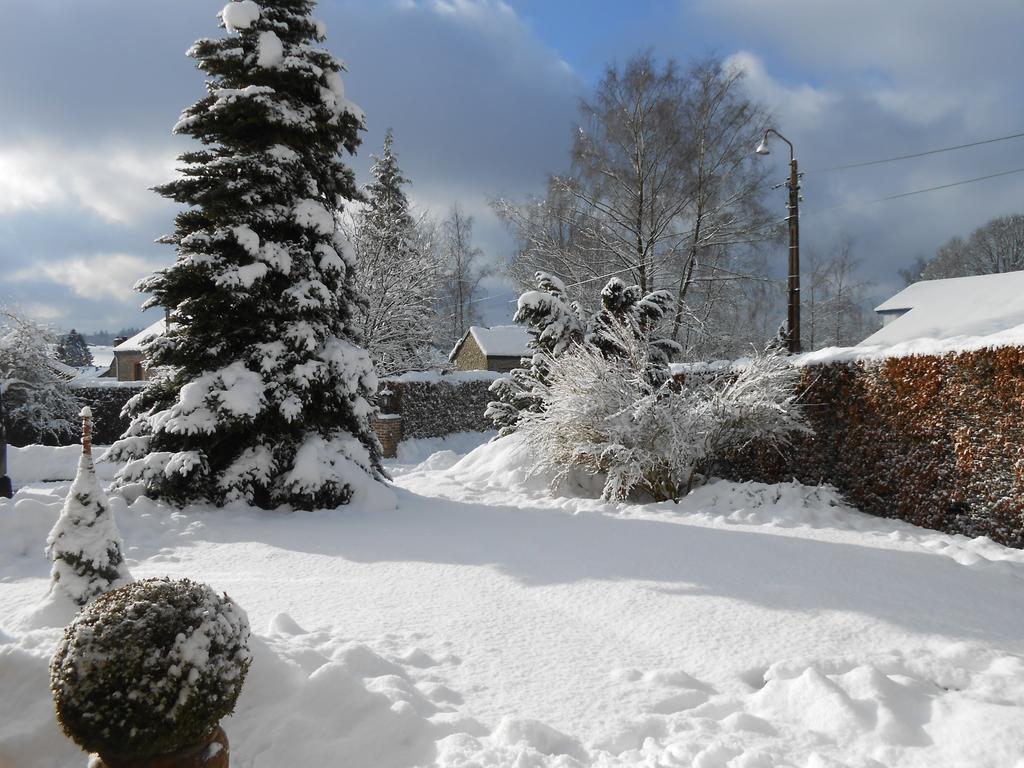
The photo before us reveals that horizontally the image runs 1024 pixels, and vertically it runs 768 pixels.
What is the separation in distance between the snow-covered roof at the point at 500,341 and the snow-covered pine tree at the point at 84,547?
31.4m

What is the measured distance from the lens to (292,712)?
2.87 meters

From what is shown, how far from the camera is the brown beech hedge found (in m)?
6.24

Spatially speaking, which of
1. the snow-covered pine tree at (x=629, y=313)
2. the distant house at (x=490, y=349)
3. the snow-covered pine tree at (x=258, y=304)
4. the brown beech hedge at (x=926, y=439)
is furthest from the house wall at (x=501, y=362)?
the brown beech hedge at (x=926, y=439)

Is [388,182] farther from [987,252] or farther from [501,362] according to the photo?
[987,252]

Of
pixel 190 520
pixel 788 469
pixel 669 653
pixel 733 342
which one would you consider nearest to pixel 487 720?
pixel 669 653

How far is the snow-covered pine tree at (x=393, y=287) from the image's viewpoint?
64.7 feet

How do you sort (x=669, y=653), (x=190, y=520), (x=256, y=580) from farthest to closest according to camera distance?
(x=190, y=520), (x=256, y=580), (x=669, y=653)

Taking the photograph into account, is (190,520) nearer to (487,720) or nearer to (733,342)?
(487,720)

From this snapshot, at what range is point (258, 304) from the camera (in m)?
8.26

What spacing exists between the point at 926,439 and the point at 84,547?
7778 mm

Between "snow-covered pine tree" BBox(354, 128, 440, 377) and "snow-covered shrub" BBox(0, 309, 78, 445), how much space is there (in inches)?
336

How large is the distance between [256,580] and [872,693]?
4282 millimetres

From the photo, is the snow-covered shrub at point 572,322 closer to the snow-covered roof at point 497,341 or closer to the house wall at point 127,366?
the snow-covered roof at point 497,341

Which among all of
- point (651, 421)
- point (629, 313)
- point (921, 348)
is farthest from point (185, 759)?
point (629, 313)
